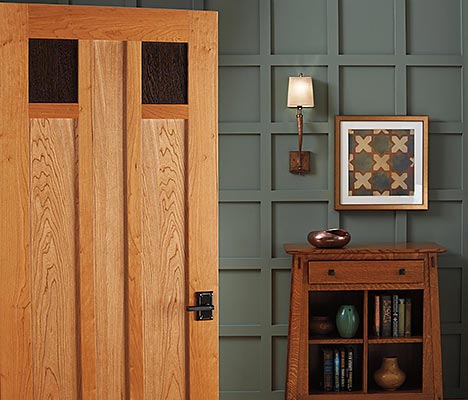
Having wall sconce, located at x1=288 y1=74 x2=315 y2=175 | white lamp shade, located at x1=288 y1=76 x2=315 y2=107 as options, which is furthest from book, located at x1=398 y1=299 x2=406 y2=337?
white lamp shade, located at x1=288 y1=76 x2=315 y2=107

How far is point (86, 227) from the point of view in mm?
3176

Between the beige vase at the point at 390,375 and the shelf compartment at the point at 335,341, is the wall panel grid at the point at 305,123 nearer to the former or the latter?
the shelf compartment at the point at 335,341

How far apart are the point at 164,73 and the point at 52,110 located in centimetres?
47

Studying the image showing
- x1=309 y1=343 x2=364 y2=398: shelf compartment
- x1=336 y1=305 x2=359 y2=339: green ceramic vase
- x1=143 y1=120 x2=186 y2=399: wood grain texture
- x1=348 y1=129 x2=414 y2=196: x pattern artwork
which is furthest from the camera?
x1=348 y1=129 x2=414 y2=196: x pattern artwork

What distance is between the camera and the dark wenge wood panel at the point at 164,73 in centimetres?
318

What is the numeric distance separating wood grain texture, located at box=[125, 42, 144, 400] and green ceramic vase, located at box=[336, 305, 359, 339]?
121 cm

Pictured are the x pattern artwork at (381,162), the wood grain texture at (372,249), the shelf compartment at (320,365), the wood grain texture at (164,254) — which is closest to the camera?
the wood grain texture at (164,254)

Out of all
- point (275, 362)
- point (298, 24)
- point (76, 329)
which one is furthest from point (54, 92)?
point (275, 362)

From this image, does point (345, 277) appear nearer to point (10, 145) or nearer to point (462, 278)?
point (462, 278)

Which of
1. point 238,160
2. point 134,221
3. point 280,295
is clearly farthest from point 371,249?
point 134,221

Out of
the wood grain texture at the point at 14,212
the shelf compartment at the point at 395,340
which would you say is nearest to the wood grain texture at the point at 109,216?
the wood grain texture at the point at 14,212

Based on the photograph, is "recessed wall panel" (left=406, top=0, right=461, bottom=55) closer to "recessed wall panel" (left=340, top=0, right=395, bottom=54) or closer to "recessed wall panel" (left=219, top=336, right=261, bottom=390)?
"recessed wall panel" (left=340, top=0, right=395, bottom=54)

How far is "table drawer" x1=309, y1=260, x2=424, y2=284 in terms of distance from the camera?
3.91 m

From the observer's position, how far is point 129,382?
10.6 ft
